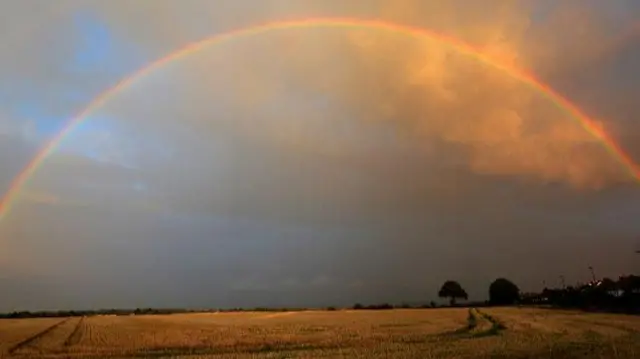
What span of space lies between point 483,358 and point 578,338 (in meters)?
16.3

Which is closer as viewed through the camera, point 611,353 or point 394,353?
point 611,353

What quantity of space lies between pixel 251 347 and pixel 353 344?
7131mm

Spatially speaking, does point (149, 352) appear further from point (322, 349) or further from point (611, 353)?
point (611, 353)

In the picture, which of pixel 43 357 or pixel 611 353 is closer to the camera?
pixel 611 353

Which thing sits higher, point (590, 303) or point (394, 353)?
point (590, 303)

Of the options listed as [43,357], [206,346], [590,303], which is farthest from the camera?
[590,303]

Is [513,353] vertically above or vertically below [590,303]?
below

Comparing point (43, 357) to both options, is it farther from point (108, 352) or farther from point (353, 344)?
point (353, 344)

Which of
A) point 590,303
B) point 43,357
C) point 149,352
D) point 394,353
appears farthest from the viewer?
point 590,303

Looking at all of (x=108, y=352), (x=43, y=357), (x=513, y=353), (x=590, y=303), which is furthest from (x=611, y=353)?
(x=590, y=303)

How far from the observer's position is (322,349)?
4119 centimetres

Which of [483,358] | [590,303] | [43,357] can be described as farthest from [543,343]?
[590,303]

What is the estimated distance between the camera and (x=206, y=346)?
46.0 metres

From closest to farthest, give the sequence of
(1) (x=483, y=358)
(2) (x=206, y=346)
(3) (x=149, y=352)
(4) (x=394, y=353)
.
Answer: (1) (x=483, y=358)
(4) (x=394, y=353)
(3) (x=149, y=352)
(2) (x=206, y=346)
